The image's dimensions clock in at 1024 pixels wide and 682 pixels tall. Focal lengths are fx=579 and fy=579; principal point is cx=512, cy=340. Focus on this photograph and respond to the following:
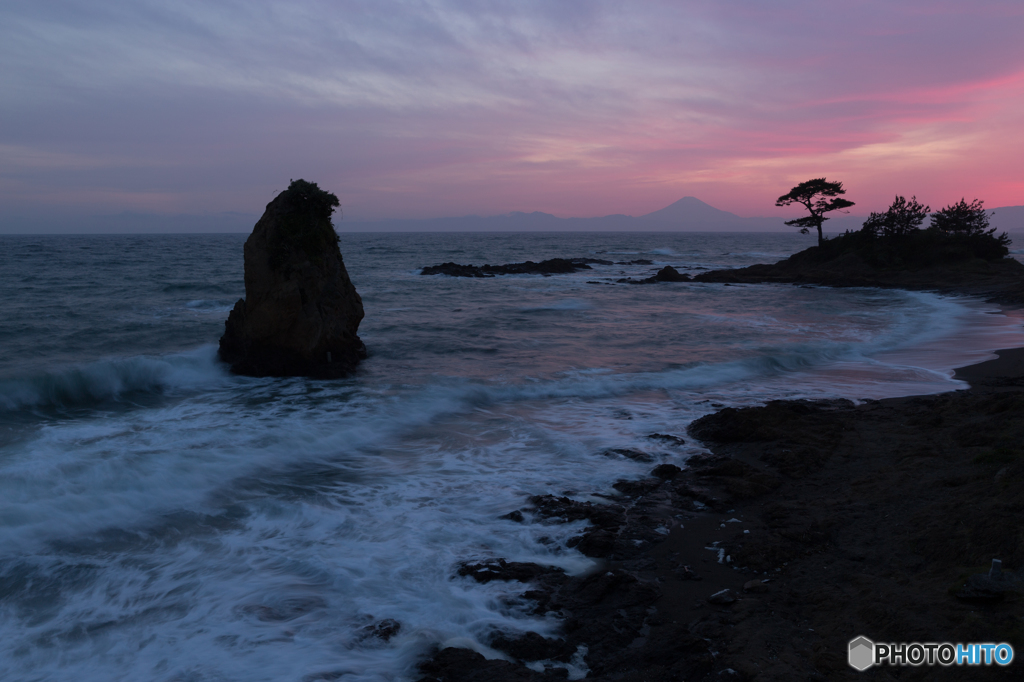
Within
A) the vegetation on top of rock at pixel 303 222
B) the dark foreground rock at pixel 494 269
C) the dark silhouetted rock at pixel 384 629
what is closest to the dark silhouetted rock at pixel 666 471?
the dark silhouetted rock at pixel 384 629

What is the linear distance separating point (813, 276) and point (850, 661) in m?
36.5

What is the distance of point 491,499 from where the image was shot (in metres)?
6.96

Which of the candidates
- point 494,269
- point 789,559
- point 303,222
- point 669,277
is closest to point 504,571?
point 789,559

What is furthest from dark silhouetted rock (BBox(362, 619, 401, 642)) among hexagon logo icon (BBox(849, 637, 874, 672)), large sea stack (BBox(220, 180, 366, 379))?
large sea stack (BBox(220, 180, 366, 379))

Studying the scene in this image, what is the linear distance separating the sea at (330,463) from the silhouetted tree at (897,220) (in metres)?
19.0

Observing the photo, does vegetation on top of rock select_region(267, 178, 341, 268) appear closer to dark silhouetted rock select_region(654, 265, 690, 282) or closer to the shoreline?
the shoreline

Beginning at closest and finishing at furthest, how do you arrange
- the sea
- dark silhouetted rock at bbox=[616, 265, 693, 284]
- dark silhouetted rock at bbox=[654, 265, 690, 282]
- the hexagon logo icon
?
1. the hexagon logo icon
2. the sea
3. dark silhouetted rock at bbox=[616, 265, 693, 284]
4. dark silhouetted rock at bbox=[654, 265, 690, 282]

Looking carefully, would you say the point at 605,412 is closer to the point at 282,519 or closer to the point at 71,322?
the point at 282,519

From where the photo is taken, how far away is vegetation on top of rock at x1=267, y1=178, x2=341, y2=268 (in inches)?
510

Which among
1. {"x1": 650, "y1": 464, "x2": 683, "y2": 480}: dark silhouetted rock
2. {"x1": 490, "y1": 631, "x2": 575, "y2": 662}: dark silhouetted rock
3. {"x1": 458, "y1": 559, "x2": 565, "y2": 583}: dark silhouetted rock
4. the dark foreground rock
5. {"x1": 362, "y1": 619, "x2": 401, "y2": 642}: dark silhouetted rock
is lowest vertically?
{"x1": 362, "y1": 619, "x2": 401, "y2": 642}: dark silhouetted rock

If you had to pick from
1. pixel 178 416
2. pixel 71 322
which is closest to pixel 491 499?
pixel 178 416
